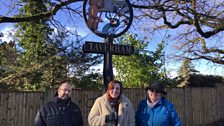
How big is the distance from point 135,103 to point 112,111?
5751 mm

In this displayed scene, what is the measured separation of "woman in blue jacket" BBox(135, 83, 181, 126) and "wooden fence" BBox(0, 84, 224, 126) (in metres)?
4.11

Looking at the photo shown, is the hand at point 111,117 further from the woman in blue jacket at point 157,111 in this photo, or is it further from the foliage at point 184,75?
the foliage at point 184,75

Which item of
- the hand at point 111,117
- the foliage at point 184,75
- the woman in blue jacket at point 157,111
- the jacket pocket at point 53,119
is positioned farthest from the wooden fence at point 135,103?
the woman in blue jacket at point 157,111

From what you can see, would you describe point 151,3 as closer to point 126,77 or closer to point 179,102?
point 179,102

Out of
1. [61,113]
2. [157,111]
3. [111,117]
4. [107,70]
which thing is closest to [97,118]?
[111,117]

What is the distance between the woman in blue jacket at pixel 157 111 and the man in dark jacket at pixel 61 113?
3.13 ft

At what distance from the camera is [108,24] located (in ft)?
22.5

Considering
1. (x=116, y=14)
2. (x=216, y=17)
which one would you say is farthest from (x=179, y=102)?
(x=116, y=14)

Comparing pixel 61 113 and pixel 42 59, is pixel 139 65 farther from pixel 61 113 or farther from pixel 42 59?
pixel 61 113

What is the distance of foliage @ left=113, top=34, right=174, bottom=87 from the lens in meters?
13.3

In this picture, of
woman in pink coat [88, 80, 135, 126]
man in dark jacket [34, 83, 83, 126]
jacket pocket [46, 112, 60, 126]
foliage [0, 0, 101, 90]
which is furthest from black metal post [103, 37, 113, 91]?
foliage [0, 0, 101, 90]

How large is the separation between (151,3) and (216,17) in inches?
121

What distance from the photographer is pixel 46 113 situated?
12.6ft

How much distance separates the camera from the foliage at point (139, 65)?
13.3 m
